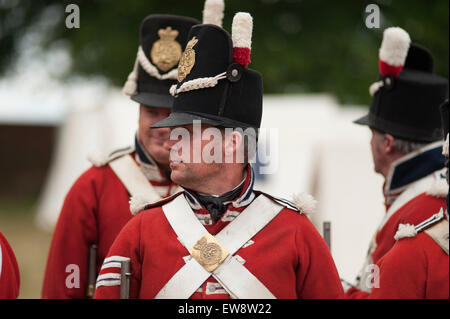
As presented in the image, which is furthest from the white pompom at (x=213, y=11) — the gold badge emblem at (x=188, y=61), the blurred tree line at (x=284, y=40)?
the blurred tree line at (x=284, y=40)

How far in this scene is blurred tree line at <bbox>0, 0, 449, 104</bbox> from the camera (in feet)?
37.1

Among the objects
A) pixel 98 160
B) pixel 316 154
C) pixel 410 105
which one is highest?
pixel 410 105

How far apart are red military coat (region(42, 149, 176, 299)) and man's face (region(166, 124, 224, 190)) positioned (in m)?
0.97

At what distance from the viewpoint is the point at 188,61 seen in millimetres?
2967

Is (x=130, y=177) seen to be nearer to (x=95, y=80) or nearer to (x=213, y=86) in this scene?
(x=213, y=86)

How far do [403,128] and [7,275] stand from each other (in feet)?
7.20

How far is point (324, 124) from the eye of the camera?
9.68 meters

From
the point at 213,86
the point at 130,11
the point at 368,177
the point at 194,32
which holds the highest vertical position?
the point at 130,11

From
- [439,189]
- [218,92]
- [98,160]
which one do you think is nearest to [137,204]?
[218,92]

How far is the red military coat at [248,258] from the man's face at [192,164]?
93mm

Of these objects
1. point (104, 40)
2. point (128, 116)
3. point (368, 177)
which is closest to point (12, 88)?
point (104, 40)

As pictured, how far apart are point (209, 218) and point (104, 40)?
9.09 meters

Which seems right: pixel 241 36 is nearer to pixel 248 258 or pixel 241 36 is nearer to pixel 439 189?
pixel 248 258

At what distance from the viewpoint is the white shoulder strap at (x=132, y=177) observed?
150 inches
